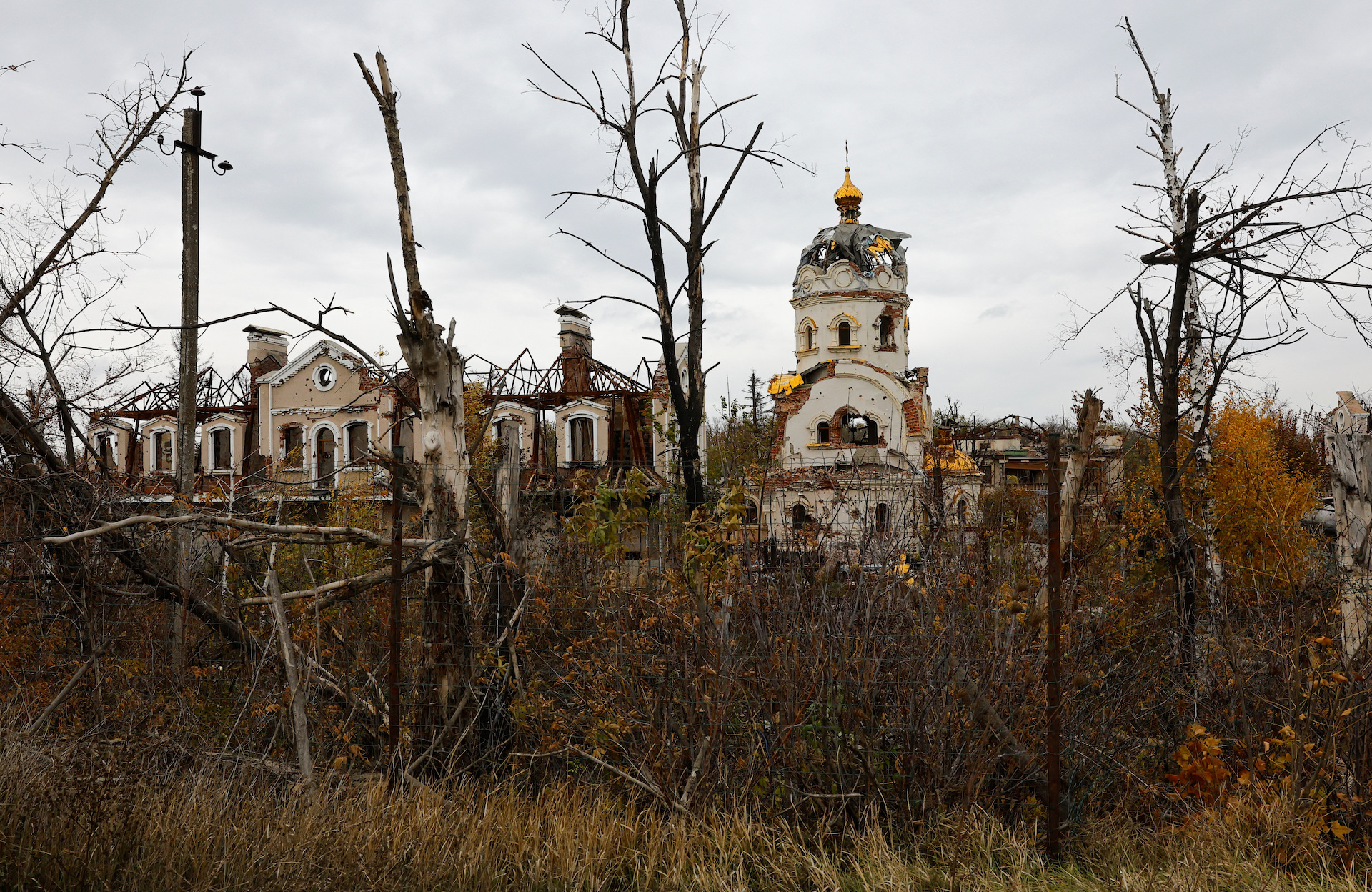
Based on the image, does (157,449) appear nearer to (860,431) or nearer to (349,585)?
(860,431)

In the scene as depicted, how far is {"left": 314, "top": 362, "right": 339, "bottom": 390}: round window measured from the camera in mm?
25359

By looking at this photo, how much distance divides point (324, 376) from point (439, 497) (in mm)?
20997

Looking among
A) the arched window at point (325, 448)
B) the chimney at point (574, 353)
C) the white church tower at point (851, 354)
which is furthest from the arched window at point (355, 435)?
the white church tower at point (851, 354)

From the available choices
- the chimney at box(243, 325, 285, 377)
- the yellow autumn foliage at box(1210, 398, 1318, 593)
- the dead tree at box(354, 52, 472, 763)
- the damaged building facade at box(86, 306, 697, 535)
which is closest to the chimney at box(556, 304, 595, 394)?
the damaged building facade at box(86, 306, 697, 535)

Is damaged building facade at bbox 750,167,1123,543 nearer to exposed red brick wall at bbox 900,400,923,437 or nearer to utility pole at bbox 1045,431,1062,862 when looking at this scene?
exposed red brick wall at bbox 900,400,923,437

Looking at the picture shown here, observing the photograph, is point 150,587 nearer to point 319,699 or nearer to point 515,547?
point 319,699

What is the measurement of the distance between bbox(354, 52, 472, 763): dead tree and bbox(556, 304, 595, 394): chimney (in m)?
16.9

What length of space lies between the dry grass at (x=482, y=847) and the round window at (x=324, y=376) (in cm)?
2116

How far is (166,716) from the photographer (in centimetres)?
652

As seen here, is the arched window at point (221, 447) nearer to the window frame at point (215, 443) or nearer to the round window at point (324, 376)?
the window frame at point (215, 443)

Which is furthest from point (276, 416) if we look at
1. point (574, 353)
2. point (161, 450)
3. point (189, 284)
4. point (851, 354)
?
point (851, 354)

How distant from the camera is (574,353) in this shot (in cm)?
2403

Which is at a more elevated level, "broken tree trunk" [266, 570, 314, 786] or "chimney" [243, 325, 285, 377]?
"chimney" [243, 325, 285, 377]

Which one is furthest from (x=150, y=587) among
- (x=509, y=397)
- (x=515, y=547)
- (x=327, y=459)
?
(x=327, y=459)
